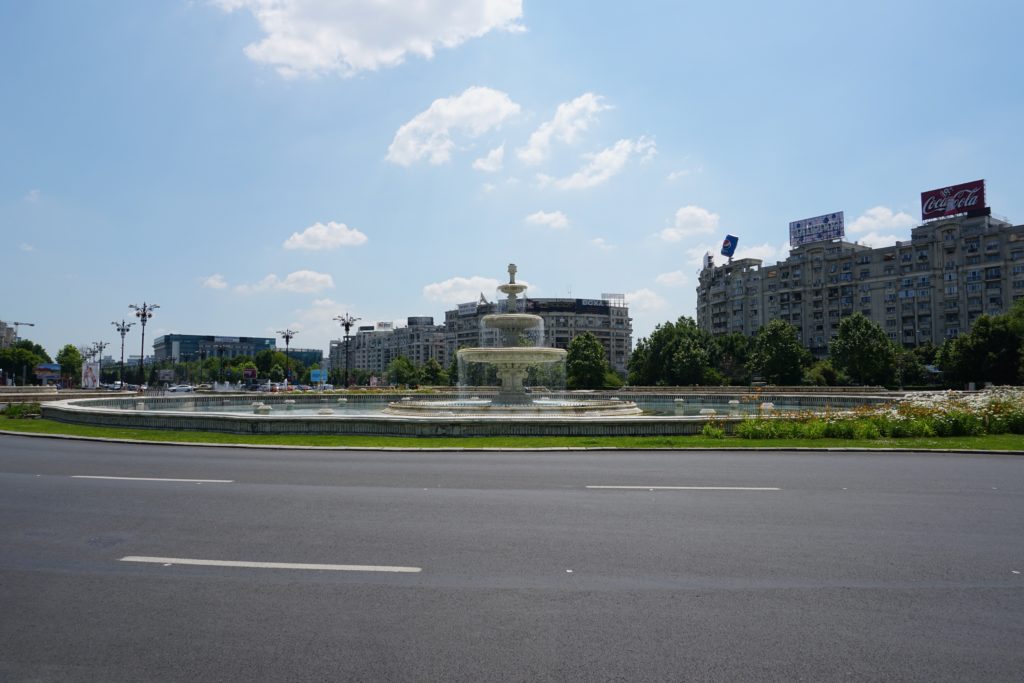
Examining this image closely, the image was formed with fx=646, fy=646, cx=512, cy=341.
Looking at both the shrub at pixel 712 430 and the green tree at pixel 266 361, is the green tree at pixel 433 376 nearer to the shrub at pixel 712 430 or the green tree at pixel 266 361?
the shrub at pixel 712 430

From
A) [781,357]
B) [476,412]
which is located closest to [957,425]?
[476,412]

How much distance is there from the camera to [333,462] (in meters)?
13.3

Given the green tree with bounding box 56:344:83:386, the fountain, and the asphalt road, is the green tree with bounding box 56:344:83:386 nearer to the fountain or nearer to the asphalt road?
the fountain

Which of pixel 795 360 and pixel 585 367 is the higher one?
pixel 795 360

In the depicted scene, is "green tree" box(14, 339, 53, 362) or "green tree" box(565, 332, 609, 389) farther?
"green tree" box(14, 339, 53, 362)

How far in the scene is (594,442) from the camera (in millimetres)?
16438

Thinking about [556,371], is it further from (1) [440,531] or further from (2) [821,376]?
(1) [440,531]

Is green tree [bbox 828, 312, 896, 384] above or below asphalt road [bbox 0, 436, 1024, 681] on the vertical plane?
above

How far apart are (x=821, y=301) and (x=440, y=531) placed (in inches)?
4427

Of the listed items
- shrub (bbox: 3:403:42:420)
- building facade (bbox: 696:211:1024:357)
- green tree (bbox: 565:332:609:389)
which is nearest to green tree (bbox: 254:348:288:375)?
building facade (bbox: 696:211:1024:357)

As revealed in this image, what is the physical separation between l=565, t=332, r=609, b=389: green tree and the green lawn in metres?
54.1

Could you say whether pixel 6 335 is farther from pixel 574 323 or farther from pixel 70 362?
pixel 574 323

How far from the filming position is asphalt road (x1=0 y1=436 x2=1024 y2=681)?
419 cm

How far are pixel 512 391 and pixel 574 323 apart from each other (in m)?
134
